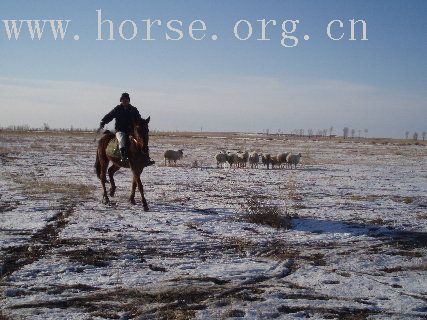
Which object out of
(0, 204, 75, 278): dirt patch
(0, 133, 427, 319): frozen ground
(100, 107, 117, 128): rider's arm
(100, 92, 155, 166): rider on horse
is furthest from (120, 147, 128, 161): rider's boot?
(0, 204, 75, 278): dirt patch

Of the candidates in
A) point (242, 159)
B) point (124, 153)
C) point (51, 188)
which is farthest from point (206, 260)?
point (242, 159)

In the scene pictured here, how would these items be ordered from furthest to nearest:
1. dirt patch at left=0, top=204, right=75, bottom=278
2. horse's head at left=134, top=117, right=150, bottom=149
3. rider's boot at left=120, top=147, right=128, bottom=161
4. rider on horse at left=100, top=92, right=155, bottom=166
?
1. rider on horse at left=100, top=92, right=155, bottom=166
2. rider's boot at left=120, top=147, right=128, bottom=161
3. horse's head at left=134, top=117, right=150, bottom=149
4. dirt patch at left=0, top=204, right=75, bottom=278

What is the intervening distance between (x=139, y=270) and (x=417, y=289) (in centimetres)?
396

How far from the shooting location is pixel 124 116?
Result: 11.3 m

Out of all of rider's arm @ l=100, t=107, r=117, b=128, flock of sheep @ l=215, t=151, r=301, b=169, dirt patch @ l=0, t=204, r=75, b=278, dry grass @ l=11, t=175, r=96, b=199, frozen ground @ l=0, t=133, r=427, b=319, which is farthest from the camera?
flock of sheep @ l=215, t=151, r=301, b=169

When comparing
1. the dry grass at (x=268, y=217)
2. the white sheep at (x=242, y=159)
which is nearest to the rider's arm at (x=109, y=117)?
the dry grass at (x=268, y=217)

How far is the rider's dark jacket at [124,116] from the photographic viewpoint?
445 inches

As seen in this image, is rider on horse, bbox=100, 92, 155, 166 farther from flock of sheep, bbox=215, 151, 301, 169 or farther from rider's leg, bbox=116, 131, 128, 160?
flock of sheep, bbox=215, 151, 301, 169

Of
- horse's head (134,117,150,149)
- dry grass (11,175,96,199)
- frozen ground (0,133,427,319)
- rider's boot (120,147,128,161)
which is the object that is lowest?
frozen ground (0,133,427,319)

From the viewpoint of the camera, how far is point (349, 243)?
772 cm

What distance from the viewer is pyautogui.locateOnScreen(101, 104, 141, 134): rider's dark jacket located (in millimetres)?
11308

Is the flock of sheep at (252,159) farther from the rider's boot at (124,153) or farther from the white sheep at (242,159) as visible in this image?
the rider's boot at (124,153)

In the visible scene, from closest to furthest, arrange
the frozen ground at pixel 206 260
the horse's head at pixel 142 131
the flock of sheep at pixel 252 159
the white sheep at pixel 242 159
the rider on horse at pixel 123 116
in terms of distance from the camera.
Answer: the frozen ground at pixel 206 260
the horse's head at pixel 142 131
the rider on horse at pixel 123 116
the flock of sheep at pixel 252 159
the white sheep at pixel 242 159

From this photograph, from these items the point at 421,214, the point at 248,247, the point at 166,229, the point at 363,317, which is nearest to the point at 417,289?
the point at 363,317
